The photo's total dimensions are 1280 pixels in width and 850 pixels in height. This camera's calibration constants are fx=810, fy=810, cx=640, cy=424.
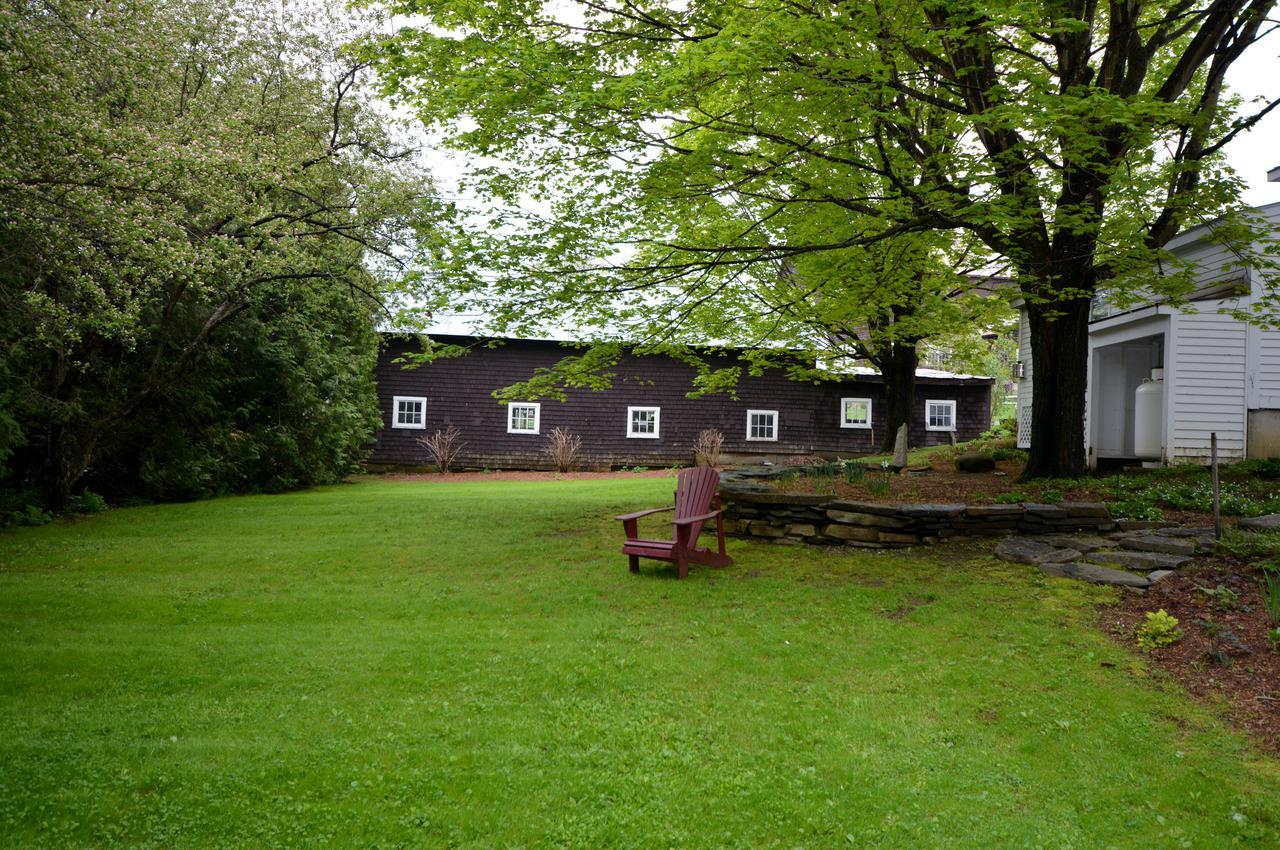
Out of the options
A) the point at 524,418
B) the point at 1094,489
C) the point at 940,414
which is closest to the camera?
the point at 1094,489

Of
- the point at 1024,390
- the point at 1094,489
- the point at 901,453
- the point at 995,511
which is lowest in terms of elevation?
the point at 995,511

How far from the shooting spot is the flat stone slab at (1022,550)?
24.5ft

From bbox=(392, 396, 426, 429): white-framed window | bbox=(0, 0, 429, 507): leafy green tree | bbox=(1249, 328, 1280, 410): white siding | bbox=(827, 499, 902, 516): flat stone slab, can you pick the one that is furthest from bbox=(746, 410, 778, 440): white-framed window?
bbox=(827, 499, 902, 516): flat stone slab

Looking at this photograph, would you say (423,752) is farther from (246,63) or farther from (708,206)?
(246,63)

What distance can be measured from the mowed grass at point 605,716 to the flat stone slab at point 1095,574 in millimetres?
253

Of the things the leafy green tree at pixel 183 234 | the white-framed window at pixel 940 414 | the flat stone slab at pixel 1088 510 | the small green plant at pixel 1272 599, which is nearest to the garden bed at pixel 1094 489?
the flat stone slab at pixel 1088 510

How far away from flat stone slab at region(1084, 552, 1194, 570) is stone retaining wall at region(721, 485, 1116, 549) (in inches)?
33.0

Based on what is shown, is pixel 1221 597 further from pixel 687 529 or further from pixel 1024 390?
pixel 1024 390

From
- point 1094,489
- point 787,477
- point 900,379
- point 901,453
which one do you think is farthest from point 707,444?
point 1094,489

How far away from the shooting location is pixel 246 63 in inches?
559

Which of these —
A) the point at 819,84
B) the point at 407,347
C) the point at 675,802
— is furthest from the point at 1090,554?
the point at 407,347

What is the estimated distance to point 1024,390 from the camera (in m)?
17.9

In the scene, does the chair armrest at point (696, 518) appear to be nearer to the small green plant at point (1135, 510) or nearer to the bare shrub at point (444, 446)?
the small green plant at point (1135, 510)

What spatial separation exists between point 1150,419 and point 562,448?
14.6m
